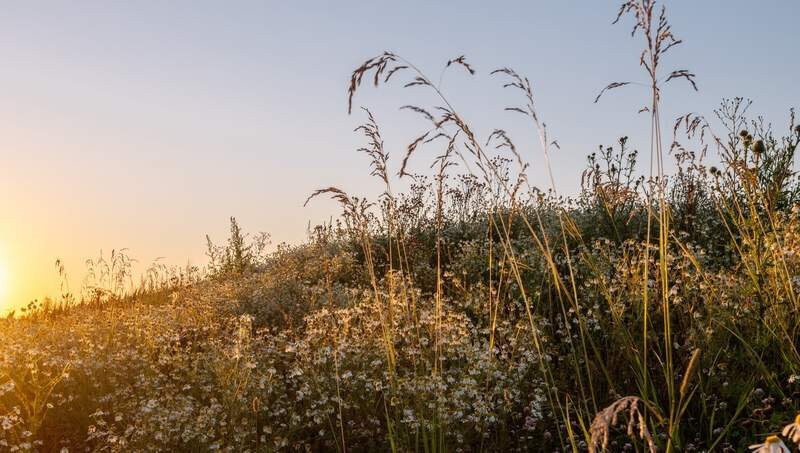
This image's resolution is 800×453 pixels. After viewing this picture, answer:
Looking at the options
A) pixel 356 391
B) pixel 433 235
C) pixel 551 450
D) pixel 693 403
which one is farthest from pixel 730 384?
pixel 433 235

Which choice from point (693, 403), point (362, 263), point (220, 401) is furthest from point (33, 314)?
point (693, 403)

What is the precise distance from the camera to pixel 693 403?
4602 millimetres

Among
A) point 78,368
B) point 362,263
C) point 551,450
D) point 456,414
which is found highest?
point 362,263

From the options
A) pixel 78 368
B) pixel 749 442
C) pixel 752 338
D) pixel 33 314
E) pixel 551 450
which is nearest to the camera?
pixel 749 442

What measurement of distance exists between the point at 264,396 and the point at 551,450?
198cm

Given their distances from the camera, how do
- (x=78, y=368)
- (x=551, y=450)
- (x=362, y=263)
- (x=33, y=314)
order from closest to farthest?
(x=551, y=450)
(x=78, y=368)
(x=362, y=263)
(x=33, y=314)

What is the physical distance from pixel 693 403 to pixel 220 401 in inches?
133

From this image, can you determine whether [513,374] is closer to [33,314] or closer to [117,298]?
[117,298]

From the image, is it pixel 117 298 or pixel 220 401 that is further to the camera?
pixel 117 298

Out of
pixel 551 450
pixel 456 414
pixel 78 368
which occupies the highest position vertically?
pixel 78 368

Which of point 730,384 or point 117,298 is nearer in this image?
point 730,384

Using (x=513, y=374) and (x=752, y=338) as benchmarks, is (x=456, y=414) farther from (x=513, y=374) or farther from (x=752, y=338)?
(x=752, y=338)

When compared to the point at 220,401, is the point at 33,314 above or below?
above

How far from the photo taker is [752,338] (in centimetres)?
482
